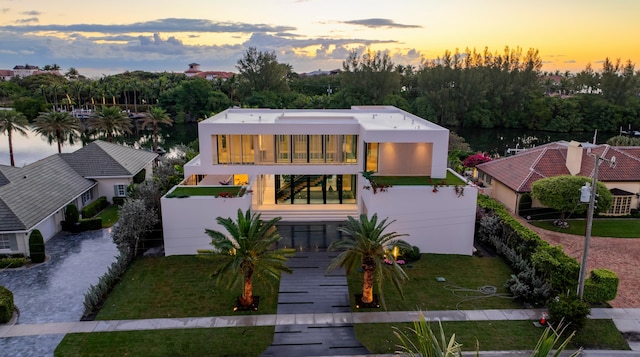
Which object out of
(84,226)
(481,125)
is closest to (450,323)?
(84,226)

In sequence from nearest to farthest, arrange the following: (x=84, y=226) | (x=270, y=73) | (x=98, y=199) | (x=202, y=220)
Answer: (x=202, y=220), (x=84, y=226), (x=98, y=199), (x=270, y=73)

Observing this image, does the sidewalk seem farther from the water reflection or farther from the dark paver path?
the water reflection

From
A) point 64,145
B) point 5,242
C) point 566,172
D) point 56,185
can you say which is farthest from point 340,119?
point 64,145

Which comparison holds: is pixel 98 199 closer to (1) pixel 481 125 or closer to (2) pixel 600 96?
(1) pixel 481 125

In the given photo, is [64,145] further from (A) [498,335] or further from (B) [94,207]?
(A) [498,335]

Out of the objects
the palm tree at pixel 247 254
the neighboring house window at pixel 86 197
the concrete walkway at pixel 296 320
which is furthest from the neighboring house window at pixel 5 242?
the palm tree at pixel 247 254

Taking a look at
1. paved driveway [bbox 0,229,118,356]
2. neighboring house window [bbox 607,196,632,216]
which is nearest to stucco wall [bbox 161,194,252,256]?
paved driveway [bbox 0,229,118,356]
